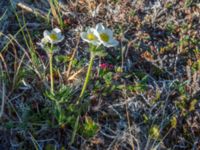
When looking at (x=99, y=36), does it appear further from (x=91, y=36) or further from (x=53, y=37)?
(x=53, y=37)

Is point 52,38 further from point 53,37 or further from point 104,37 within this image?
point 104,37

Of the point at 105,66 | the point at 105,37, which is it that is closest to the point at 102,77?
the point at 105,66

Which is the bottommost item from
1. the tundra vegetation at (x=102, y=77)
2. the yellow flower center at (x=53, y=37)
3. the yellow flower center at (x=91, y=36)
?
the tundra vegetation at (x=102, y=77)

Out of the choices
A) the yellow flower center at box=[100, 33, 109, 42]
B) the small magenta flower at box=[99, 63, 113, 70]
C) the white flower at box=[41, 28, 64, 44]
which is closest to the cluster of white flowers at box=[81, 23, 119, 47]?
the yellow flower center at box=[100, 33, 109, 42]

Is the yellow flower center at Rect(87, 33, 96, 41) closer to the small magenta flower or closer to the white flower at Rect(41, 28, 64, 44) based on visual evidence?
the white flower at Rect(41, 28, 64, 44)

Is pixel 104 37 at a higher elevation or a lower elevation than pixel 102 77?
higher

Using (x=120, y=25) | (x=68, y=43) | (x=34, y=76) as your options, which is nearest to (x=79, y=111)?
(x=34, y=76)

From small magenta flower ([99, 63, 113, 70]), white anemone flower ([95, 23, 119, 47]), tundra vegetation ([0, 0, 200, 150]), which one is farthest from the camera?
small magenta flower ([99, 63, 113, 70])

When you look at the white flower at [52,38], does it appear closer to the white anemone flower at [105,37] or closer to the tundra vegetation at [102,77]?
the tundra vegetation at [102,77]

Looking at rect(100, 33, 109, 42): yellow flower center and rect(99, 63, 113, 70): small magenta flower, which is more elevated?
rect(100, 33, 109, 42): yellow flower center

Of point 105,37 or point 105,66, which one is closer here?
point 105,37

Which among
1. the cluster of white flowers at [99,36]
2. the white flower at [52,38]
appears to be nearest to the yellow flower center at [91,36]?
the cluster of white flowers at [99,36]
